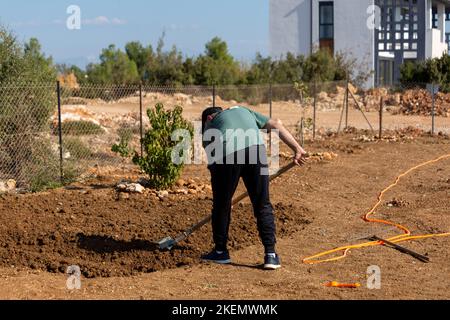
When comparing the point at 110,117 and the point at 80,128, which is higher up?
the point at 110,117

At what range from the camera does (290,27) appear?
4225 centimetres

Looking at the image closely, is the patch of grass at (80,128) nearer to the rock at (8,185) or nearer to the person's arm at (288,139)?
the rock at (8,185)

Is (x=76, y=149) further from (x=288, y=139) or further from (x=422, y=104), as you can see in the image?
(x=422, y=104)

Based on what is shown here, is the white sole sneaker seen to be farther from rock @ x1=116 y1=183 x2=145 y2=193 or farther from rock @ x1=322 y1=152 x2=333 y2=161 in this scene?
rock @ x1=322 y1=152 x2=333 y2=161

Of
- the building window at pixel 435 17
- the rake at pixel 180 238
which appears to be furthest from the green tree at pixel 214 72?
the rake at pixel 180 238

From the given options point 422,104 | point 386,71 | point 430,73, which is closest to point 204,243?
Answer: point 422,104

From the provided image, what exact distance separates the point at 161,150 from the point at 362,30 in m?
31.1

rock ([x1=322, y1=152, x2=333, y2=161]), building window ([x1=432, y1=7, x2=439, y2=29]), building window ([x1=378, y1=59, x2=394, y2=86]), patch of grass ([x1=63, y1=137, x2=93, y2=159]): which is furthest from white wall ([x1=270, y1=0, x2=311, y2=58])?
patch of grass ([x1=63, y1=137, x2=93, y2=159])

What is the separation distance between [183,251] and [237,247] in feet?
2.10

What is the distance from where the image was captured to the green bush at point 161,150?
11.1 metres

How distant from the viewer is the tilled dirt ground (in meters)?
6.65

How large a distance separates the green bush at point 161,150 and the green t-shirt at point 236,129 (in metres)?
4.03

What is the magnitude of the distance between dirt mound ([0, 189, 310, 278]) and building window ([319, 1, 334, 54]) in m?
32.6
